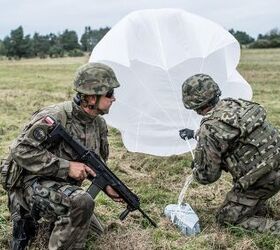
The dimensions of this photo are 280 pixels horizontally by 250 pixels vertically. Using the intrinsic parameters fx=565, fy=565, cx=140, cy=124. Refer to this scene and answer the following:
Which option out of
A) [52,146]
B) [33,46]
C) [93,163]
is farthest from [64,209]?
[33,46]

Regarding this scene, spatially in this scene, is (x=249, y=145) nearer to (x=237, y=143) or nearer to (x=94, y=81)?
(x=237, y=143)

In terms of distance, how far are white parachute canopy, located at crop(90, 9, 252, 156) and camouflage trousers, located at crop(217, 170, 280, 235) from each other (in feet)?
8.57

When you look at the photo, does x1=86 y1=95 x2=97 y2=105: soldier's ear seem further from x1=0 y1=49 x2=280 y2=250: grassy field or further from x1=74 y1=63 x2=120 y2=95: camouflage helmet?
x1=0 y1=49 x2=280 y2=250: grassy field

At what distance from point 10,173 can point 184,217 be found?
1783 mm

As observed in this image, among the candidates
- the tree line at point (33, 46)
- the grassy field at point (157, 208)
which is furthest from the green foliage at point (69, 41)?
the grassy field at point (157, 208)

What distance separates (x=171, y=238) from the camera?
5.34 meters

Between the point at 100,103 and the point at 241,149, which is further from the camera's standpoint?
the point at 241,149

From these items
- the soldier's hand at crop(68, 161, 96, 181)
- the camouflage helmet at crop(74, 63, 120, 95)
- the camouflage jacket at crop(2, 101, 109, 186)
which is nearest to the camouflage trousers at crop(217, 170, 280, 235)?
the camouflage jacket at crop(2, 101, 109, 186)

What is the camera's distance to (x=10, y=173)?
4.84m

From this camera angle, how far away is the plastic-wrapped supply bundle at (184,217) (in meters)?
5.45

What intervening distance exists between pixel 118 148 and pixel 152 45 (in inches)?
82.6

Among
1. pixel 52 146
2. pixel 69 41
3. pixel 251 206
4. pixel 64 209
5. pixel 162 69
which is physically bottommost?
pixel 69 41

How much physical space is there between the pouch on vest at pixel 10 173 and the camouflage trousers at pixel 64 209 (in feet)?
0.63

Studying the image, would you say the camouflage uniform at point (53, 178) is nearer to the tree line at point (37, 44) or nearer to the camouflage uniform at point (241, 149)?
the camouflage uniform at point (241, 149)
